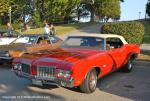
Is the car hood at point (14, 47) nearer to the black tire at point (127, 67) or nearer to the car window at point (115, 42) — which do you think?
the car window at point (115, 42)

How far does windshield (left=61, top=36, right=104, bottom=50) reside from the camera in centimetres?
935

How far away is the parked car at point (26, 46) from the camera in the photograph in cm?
1185

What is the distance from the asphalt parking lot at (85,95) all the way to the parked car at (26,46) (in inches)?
54.2

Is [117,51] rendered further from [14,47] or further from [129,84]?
[14,47]

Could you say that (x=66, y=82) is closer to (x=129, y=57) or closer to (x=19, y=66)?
(x=19, y=66)

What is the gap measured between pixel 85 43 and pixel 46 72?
215 centimetres

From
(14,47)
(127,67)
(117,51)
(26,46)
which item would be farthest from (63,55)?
(14,47)

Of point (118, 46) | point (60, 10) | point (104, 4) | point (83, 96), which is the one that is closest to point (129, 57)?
point (118, 46)

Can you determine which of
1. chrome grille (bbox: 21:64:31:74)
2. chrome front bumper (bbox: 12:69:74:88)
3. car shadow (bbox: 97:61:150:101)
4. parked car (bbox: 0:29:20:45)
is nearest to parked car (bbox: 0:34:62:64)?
parked car (bbox: 0:29:20:45)

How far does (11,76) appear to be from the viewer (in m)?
10.3

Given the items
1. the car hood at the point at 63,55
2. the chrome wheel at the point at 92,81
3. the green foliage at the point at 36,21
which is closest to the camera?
the car hood at the point at 63,55

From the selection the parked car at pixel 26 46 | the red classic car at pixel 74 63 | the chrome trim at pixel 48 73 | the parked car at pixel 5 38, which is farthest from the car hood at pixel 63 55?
the parked car at pixel 5 38

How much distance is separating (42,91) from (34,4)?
48.4 meters

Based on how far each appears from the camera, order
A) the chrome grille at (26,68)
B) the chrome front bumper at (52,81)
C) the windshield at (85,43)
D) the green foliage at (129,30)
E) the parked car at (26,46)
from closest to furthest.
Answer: the chrome front bumper at (52,81), the chrome grille at (26,68), the windshield at (85,43), the parked car at (26,46), the green foliage at (129,30)
